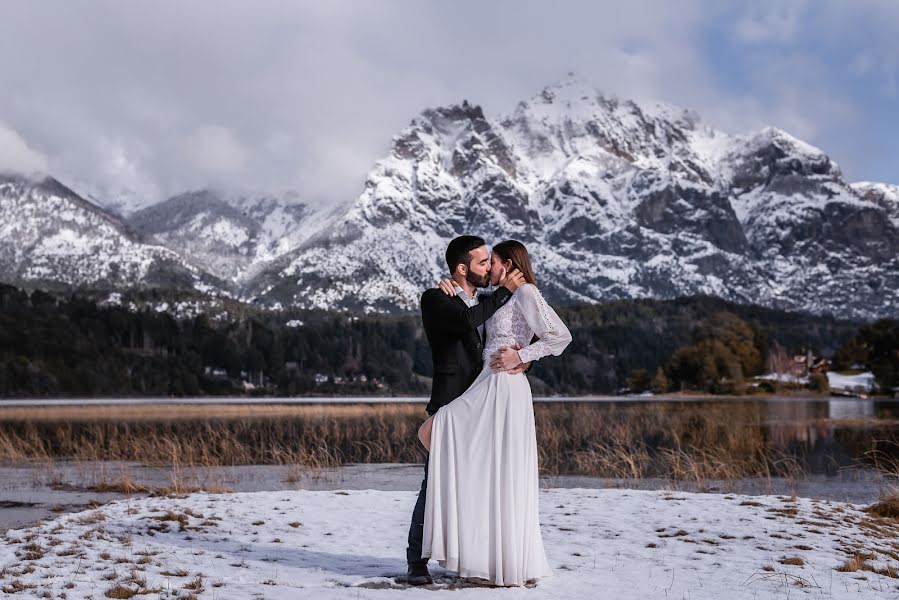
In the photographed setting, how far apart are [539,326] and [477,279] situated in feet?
2.61

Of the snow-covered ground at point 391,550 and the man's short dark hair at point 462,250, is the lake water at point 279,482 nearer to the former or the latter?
the snow-covered ground at point 391,550

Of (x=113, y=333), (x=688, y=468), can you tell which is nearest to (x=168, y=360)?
(x=113, y=333)

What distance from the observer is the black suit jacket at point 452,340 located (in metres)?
8.59

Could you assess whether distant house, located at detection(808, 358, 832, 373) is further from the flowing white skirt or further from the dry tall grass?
the flowing white skirt

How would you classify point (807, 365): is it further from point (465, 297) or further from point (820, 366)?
point (465, 297)

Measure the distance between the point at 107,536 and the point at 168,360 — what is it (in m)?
158

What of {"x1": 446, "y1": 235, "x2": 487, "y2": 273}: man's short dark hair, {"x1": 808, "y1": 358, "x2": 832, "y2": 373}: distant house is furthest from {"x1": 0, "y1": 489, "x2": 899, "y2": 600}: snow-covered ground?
{"x1": 808, "y1": 358, "x2": 832, "y2": 373}: distant house

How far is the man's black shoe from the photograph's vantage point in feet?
29.1

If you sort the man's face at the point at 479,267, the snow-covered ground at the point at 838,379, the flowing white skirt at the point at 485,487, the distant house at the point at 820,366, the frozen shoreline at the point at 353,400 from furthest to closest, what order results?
the distant house at the point at 820,366 → the snow-covered ground at the point at 838,379 → the frozen shoreline at the point at 353,400 → the man's face at the point at 479,267 → the flowing white skirt at the point at 485,487

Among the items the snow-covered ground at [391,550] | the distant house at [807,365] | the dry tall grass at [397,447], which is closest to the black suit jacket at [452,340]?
the snow-covered ground at [391,550]

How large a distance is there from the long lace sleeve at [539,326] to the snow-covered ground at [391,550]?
7.43ft

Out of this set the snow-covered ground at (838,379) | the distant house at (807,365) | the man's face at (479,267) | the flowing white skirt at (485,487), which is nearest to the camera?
the flowing white skirt at (485,487)

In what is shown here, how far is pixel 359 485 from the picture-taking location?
815 inches

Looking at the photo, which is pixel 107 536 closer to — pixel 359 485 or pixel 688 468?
pixel 359 485
